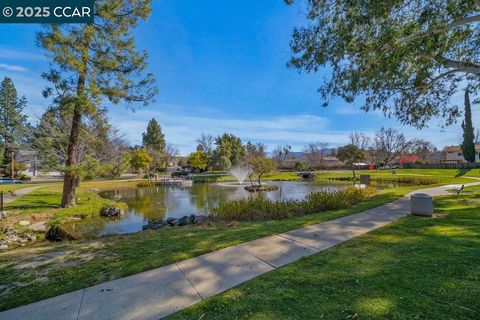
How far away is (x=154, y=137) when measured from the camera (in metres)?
55.5

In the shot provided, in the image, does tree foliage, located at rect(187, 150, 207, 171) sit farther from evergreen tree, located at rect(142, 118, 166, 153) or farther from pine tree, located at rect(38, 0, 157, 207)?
pine tree, located at rect(38, 0, 157, 207)

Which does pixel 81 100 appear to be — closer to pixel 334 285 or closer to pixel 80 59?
pixel 80 59

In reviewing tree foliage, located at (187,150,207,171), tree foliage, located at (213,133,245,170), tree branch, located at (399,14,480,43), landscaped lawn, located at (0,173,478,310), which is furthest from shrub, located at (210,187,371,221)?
tree foliage, located at (187,150,207,171)

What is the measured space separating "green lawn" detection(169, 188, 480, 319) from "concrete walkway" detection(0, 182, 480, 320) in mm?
253

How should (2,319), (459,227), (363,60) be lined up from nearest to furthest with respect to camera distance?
(2,319)
(459,227)
(363,60)

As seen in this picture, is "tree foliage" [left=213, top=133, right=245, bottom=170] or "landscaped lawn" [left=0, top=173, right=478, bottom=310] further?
"tree foliage" [left=213, top=133, right=245, bottom=170]

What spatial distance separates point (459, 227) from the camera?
5.32 m

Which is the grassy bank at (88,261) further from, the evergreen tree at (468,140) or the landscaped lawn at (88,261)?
the evergreen tree at (468,140)

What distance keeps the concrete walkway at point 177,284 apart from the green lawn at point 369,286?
0.83ft

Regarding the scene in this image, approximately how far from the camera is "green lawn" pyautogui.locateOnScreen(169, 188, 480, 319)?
2.43 m

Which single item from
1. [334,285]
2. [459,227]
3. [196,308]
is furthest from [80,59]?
[459,227]

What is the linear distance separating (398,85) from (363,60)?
354cm

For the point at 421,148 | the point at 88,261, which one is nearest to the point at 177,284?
the point at 88,261

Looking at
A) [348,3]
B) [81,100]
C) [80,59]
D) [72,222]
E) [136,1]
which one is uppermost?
[136,1]
